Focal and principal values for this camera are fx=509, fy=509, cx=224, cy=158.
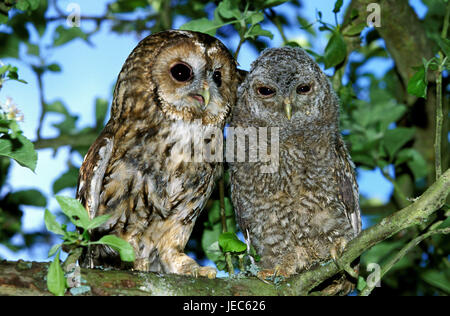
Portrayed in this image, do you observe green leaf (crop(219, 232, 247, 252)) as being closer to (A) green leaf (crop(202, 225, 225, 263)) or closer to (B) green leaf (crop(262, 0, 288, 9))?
(A) green leaf (crop(202, 225, 225, 263))

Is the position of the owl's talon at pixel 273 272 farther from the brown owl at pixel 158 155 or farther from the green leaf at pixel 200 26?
the green leaf at pixel 200 26

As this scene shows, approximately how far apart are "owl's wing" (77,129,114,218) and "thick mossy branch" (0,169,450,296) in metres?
0.76

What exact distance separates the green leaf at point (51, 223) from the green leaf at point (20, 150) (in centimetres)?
36

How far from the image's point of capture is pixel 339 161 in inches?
121

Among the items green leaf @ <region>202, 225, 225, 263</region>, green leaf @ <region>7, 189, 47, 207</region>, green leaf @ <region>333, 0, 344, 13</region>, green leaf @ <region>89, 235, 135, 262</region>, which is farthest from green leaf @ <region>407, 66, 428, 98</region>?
green leaf @ <region>7, 189, 47, 207</region>

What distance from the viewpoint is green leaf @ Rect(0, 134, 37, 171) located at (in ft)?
6.27

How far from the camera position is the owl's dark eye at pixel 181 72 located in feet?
9.16

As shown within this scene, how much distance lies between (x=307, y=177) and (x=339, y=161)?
27cm

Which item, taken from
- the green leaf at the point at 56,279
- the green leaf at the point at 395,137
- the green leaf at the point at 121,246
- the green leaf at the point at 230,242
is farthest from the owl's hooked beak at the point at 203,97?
the green leaf at the point at 395,137

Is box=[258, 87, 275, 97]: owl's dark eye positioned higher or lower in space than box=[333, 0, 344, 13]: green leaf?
lower

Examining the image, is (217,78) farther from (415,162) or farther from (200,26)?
(415,162)
